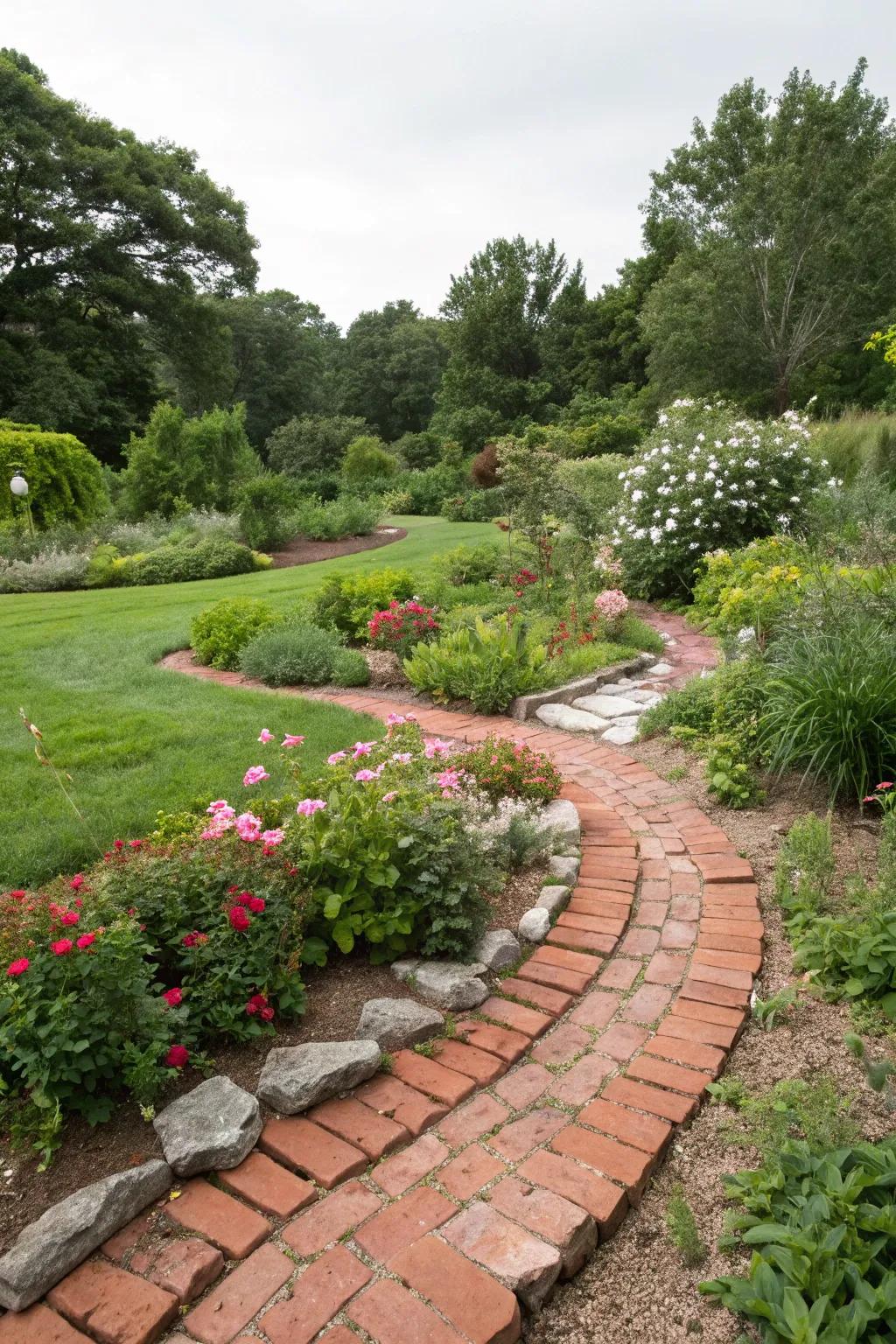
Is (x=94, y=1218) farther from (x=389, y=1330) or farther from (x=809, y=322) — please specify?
(x=809, y=322)

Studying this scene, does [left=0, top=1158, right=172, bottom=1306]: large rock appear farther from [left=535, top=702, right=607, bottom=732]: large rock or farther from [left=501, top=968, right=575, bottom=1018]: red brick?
[left=535, top=702, right=607, bottom=732]: large rock

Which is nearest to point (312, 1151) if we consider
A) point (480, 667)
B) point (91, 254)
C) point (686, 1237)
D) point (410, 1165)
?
point (410, 1165)

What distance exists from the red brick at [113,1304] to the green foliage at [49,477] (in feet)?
48.7

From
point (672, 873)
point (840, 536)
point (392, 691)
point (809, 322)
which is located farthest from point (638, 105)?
point (809, 322)

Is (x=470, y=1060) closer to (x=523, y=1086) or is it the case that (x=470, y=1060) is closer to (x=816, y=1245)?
(x=523, y=1086)

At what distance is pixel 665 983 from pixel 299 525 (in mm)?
14333

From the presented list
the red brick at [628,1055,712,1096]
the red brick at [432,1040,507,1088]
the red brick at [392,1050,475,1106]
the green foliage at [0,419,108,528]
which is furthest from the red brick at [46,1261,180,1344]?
the green foliage at [0,419,108,528]

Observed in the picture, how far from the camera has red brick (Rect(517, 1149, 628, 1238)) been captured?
168 cm

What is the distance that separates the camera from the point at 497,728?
4.96 m

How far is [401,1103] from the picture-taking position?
1992 millimetres

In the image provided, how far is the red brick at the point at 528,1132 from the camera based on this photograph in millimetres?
1852

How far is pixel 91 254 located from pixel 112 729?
2602cm

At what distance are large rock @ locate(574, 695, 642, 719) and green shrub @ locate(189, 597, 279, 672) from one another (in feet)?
9.45

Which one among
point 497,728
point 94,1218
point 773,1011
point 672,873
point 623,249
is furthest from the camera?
point 623,249
